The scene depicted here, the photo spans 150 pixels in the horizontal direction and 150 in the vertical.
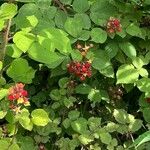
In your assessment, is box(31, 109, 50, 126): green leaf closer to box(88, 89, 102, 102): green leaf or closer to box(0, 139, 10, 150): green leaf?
box(0, 139, 10, 150): green leaf

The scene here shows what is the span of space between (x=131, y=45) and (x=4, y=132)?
27.3 inches

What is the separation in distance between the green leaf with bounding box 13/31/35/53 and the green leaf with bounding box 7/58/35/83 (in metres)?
0.12

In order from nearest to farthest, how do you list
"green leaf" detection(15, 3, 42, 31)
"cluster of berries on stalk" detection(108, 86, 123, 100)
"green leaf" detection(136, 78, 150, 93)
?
"green leaf" detection(15, 3, 42, 31) < "green leaf" detection(136, 78, 150, 93) < "cluster of berries on stalk" detection(108, 86, 123, 100)

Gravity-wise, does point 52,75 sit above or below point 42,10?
below

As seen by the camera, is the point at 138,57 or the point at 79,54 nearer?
the point at 79,54

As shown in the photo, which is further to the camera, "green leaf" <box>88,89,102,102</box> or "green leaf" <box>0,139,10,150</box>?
"green leaf" <box>88,89,102,102</box>

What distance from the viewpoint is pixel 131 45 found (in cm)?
188

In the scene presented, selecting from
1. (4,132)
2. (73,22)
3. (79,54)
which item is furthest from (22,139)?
(73,22)

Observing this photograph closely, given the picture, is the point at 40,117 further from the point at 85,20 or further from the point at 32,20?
the point at 85,20

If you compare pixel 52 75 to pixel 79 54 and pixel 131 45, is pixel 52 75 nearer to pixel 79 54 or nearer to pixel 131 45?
pixel 79 54

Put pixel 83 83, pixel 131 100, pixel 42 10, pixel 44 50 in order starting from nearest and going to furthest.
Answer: pixel 44 50 < pixel 42 10 < pixel 83 83 < pixel 131 100

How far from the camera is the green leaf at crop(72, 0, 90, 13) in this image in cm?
182

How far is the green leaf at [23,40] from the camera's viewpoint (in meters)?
1.48

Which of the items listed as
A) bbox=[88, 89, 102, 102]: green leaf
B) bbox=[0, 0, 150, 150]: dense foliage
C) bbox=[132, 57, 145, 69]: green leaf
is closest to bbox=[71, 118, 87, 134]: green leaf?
bbox=[0, 0, 150, 150]: dense foliage
